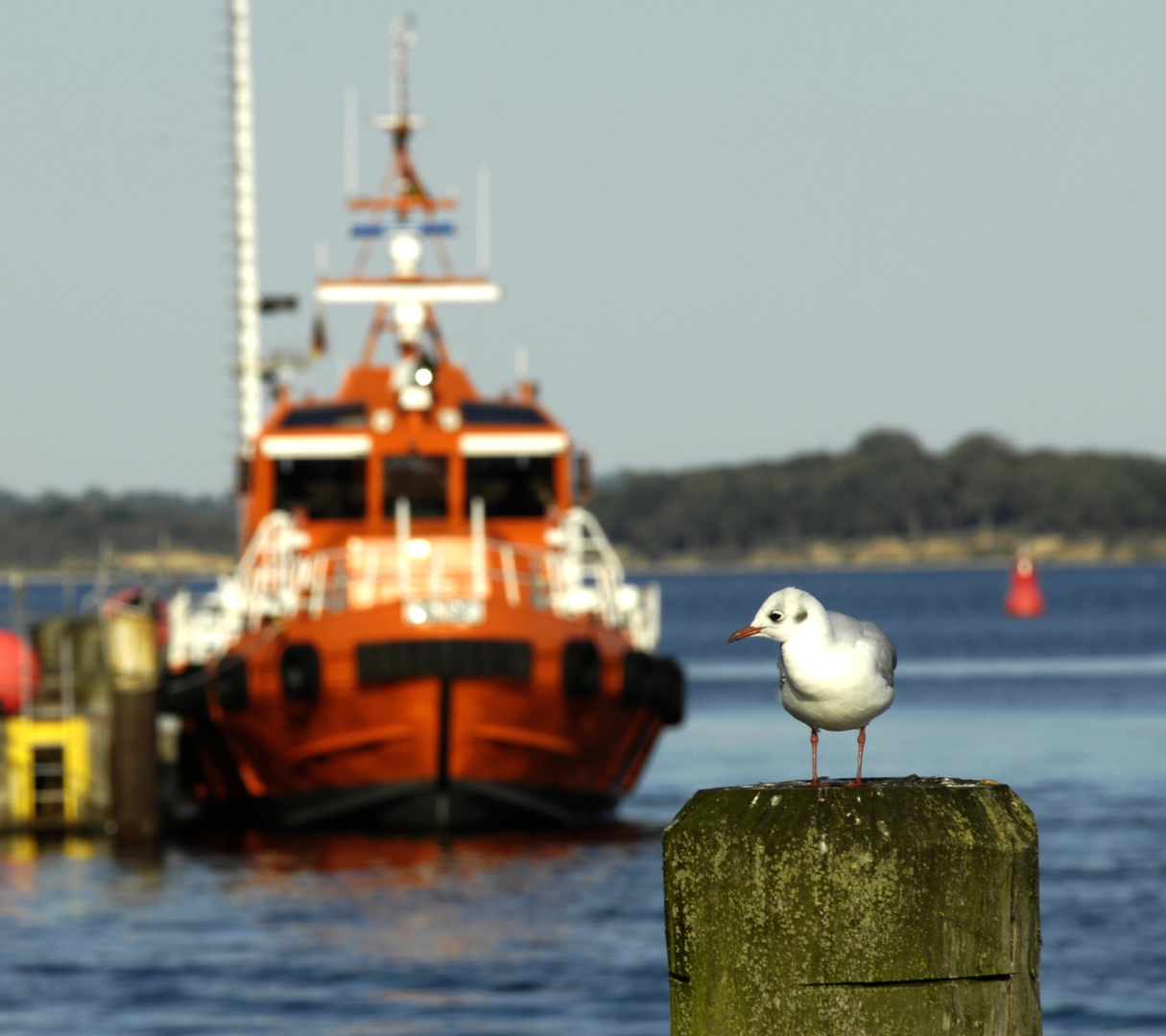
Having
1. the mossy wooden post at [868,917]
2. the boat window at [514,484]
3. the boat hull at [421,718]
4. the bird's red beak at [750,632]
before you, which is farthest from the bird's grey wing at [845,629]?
the boat window at [514,484]

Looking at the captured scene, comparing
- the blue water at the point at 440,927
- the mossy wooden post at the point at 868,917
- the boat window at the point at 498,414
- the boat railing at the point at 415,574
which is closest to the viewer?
the mossy wooden post at the point at 868,917

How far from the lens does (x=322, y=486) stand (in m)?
21.9

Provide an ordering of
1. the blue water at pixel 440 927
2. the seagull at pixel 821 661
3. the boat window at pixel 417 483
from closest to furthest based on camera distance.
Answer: the seagull at pixel 821 661, the blue water at pixel 440 927, the boat window at pixel 417 483

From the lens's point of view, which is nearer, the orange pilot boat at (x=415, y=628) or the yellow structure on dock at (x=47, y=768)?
the orange pilot boat at (x=415, y=628)

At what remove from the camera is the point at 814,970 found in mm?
2814

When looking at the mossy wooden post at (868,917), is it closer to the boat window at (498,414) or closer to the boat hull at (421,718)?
the boat hull at (421,718)

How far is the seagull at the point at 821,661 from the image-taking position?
12.0ft

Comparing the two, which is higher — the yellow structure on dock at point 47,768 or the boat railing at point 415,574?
the boat railing at point 415,574

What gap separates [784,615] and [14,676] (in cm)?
1912

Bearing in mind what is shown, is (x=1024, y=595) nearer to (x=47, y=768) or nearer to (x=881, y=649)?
(x=47, y=768)

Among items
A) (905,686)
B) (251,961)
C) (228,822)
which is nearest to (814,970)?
(251,961)

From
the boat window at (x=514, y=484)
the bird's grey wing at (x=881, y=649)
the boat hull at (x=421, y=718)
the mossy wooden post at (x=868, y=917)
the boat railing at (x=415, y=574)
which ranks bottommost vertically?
the boat hull at (x=421, y=718)

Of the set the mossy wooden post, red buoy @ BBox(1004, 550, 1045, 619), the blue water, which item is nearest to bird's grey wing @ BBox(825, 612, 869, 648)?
the mossy wooden post

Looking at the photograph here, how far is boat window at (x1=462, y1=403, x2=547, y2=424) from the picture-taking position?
21906 millimetres
